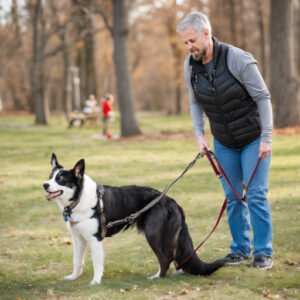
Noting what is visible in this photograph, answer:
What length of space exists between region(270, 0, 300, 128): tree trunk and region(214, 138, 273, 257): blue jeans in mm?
13687

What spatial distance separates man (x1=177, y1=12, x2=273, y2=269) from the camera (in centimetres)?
463

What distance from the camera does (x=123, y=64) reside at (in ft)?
63.4

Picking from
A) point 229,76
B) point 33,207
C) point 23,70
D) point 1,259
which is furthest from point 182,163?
point 23,70

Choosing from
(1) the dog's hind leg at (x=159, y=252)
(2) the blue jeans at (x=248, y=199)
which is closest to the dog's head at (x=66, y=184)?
(1) the dog's hind leg at (x=159, y=252)

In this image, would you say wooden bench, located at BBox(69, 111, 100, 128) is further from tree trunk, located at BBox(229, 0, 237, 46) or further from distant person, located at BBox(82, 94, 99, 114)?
tree trunk, located at BBox(229, 0, 237, 46)

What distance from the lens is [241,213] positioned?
17.3 ft

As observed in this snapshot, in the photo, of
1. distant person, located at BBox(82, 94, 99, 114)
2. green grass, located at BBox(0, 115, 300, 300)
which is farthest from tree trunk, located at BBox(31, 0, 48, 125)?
green grass, located at BBox(0, 115, 300, 300)

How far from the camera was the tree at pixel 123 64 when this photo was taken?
1909 centimetres

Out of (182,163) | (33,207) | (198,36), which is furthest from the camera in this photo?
(182,163)

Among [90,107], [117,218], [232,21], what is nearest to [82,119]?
[90,107]

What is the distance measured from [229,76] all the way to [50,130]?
19.9 metres

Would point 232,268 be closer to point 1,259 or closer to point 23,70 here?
point 1,259

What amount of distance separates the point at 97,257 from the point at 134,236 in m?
2.02

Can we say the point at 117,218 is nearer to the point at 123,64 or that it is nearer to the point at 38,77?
the point at 123,64
